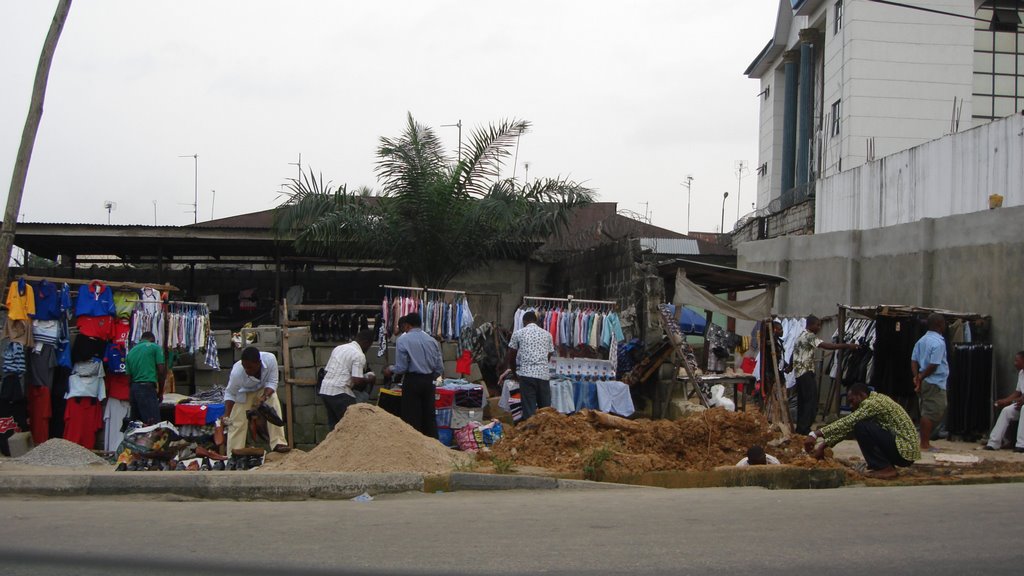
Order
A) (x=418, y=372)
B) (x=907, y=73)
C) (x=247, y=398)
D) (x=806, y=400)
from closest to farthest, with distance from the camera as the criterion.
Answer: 1. (x=247, y=398)
2. (x=418, y=372)
3. (x=806, y=400)
4. (x=907, y=73)

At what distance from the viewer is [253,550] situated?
6395mm

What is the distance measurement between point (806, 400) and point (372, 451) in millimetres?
6715

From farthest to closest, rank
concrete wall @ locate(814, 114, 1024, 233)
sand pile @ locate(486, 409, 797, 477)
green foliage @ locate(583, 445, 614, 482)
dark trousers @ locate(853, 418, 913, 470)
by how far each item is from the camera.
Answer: concrete wall @ locate(814, 114, 1024, 233) < sand pile @ locate(486, 409, 797, 477) < green foliage @ locate(583, 445, 614, 482) < dark trousers @ locate(853, 418, 913, 470)

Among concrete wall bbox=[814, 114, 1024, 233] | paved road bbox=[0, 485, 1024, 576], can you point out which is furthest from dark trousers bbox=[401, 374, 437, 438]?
concrete wall bbox=[814, 114, 1024, 233]

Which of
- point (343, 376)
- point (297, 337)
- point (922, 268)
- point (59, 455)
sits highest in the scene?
point (922, 268)

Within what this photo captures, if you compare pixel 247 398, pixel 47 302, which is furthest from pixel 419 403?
pixel 47 302

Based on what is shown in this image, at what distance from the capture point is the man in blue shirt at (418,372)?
11.5 metres

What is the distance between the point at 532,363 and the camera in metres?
12.7

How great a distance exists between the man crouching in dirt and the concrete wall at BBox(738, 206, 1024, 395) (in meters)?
4.64

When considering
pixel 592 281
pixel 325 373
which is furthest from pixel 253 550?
pixel 592 281

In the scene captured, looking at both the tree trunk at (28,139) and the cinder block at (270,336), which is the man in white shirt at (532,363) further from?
the tree trunk at (28,139)

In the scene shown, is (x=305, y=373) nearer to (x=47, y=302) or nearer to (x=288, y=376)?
(x=288, y=376)

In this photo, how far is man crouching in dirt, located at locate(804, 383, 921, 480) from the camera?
960 cm

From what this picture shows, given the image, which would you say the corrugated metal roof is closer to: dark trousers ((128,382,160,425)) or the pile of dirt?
dark trousers ((128,382,160,425))
